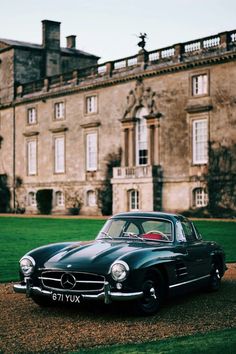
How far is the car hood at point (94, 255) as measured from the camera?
25.2 feet

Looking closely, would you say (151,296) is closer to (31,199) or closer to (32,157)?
(31,199)

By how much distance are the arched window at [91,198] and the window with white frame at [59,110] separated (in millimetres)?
6501

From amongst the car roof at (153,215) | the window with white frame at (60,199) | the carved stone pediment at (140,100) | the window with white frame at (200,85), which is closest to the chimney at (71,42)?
the window with white frame at (60,199)

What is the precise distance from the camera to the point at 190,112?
35.2m

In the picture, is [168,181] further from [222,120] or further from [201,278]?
[201,278]

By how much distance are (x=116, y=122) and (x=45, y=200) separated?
349 inches

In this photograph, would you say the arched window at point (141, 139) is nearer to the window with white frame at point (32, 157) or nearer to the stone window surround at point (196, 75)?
the stone window surround at point (196, 75)

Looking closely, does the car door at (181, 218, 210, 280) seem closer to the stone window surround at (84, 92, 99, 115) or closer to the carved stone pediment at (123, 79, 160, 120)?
the carved stone pediment at (123, 79, 160, 120)

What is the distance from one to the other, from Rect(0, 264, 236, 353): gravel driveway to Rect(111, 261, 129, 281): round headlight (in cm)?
50

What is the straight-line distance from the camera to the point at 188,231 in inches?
368

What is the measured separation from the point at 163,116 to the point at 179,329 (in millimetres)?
30517

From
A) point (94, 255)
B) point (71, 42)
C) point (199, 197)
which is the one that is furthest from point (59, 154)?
point (94, 255)

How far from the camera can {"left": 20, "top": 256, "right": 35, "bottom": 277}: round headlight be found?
8.16m

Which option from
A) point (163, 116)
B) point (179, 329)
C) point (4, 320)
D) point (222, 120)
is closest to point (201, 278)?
point (179, 329)
